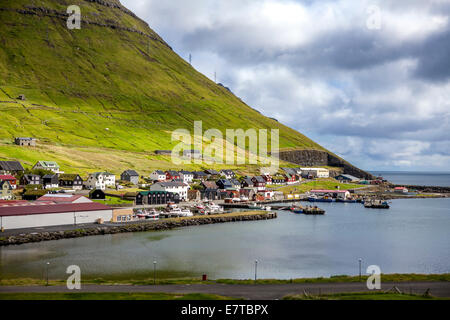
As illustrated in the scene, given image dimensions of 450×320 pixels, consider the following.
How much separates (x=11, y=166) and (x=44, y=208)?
54.1 meters

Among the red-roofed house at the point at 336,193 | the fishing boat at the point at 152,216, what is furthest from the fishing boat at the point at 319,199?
the fishing boat at the point at 152,216

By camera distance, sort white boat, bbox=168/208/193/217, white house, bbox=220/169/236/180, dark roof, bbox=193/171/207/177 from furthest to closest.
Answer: white house, bbox=220/169/236/180, dark roof, bbox=193/171/207/177, white boat, bbox=168/208/193/217

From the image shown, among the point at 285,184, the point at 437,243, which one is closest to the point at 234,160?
the point at 285,184

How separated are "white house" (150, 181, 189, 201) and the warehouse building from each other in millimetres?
35441

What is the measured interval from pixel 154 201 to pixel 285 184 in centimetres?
8406

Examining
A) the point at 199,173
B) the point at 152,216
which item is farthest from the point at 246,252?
the point at 199,173

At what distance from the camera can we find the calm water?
1810 inches

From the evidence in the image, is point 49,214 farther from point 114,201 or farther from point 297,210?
point 297,210

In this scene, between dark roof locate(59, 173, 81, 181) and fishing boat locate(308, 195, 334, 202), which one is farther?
fishing boat locate(308, 195, 334, 202)

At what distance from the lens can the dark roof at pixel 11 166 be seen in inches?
4372

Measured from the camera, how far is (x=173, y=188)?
11106 cm

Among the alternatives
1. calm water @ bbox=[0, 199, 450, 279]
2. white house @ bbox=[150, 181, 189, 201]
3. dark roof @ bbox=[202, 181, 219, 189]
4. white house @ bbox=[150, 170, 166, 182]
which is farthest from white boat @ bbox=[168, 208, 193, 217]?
white house @ bbox=[150, 170, 166, 182]

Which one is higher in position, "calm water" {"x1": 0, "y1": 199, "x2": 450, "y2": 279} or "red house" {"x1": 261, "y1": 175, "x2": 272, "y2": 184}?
"red house" {"x1": 261, "y1": 175, "x2": 272, "y2": 184}

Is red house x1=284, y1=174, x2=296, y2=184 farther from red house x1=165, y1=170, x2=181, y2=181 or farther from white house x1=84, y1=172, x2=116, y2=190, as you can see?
white house x1=84, y1=172, x2=116, y2=190
